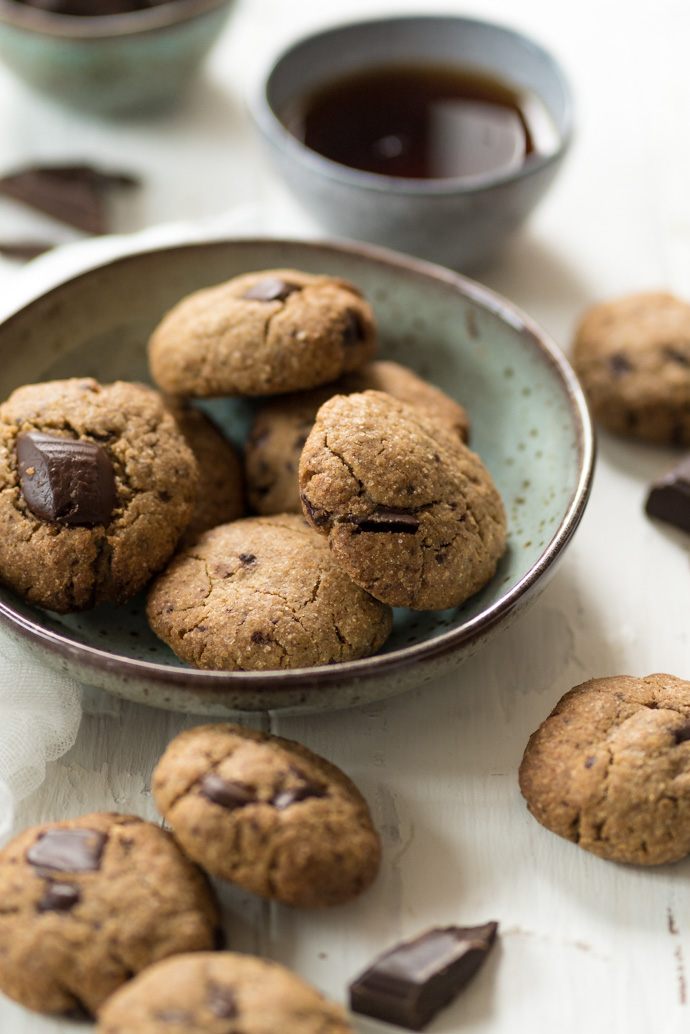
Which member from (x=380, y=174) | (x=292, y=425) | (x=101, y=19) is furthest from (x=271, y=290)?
(x=101, y=19)

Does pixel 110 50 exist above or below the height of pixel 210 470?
above

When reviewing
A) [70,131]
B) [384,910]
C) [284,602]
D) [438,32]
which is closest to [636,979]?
[384,910]

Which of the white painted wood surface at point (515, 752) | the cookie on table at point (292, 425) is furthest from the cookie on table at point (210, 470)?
the white painted wood surface at point (515, 752)

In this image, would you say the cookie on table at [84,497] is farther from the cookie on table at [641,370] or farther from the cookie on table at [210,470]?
the cookie on table at [641,370]

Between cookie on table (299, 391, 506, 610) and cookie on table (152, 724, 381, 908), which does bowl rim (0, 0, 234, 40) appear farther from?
cookie on table (152, 724, 381, 908)

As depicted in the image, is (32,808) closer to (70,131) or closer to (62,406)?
(62,406)

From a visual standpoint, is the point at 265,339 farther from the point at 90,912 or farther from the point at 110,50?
the point at 110,50

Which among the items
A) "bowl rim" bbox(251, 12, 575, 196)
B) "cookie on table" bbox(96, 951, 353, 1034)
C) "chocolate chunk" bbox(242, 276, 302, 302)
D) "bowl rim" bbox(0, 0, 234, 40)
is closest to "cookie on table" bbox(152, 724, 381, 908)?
"cookie on table" bbox(96, 951, 353, 1034)
